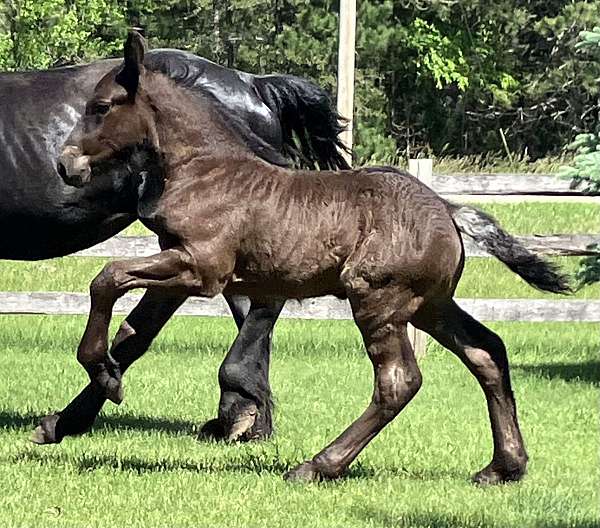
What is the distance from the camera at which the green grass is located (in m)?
5.57

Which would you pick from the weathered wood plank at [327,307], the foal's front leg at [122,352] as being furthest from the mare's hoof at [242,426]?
the weathered wood plank at [327,307]

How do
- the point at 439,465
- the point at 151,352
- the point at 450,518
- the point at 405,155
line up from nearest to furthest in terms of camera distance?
the point at 450,518 → the point at 439,465 → the point at 151,352 → the point at 405,155

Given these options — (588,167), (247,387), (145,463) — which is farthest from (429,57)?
(145,463)

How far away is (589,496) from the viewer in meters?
5.99

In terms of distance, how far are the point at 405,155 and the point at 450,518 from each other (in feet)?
103

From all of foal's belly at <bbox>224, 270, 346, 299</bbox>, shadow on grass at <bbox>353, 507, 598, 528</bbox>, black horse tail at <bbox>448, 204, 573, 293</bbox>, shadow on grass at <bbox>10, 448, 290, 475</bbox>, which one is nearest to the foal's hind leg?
shadow on grass at <bbox>10, 448, 290, 475</bbox>

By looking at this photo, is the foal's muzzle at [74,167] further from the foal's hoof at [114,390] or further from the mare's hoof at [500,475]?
the mare's hoof at [500,475]

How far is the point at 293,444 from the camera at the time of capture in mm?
7438

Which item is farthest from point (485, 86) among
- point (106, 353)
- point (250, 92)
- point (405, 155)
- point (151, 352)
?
point (106, 353)

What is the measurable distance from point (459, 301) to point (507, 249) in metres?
5.47

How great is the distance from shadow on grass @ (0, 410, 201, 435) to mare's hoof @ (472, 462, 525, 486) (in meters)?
2.28

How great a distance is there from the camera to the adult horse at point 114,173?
766 centimetres

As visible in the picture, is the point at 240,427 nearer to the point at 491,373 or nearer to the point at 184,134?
the point at 491,373

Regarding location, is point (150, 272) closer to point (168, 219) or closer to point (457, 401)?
point (168, 219)
